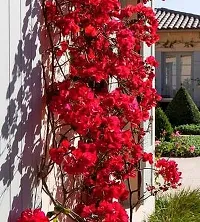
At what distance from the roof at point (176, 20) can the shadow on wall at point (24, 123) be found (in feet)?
58.9

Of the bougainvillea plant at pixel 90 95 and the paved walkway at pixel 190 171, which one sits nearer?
the bougainvillea plant at pixel 90 95

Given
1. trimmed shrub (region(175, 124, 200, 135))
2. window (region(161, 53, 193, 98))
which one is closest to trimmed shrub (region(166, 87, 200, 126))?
trimmed shrub (region(175, 124, 200, 135))

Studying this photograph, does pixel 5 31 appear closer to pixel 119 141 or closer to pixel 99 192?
A: pixel 119 141

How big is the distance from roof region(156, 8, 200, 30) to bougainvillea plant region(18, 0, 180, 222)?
1729 cm

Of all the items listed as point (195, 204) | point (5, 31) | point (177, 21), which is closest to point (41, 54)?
point (5, 31)

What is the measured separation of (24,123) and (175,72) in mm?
20493

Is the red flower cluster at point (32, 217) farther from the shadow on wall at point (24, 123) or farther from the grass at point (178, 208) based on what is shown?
the grass at point (178, 208)

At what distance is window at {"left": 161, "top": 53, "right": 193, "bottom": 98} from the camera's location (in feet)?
74.8

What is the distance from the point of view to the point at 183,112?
57.7 ft

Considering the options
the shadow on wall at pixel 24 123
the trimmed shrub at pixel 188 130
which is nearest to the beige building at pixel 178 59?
the trimmed shrub at pixel 188 130

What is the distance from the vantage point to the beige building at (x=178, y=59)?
22359mm

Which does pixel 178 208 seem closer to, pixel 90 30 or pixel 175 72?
pixel 90 30

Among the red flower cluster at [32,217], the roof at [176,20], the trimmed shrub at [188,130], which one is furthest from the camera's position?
the roof at [176,20]

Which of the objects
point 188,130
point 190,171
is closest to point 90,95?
point 190,171
